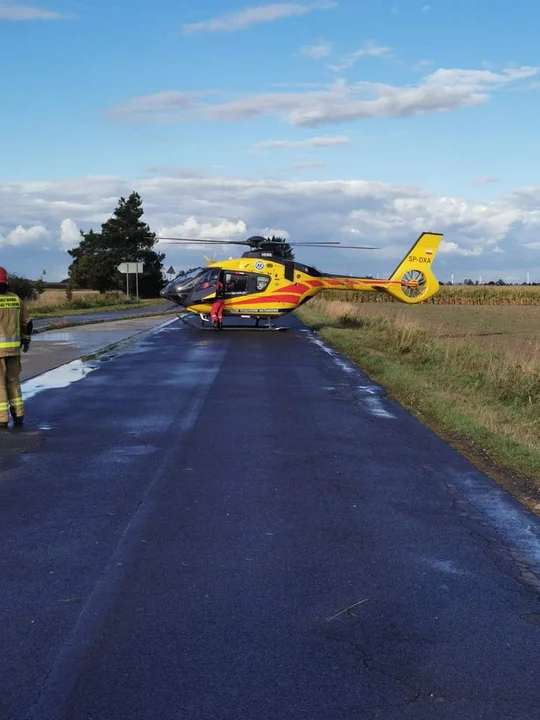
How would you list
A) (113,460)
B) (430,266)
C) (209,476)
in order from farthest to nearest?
(430,266) → (113,460) → (209,476)

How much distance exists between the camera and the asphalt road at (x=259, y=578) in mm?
4113

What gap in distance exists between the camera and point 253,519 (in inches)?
279

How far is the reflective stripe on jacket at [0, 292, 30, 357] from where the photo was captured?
37.3 feet

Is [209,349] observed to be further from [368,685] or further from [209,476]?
[368,685]

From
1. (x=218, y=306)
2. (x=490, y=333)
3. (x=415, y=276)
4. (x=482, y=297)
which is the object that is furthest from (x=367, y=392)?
(x=482, y=297)

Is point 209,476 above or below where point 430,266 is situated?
below

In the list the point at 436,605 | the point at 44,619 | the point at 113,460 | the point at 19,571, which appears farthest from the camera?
the point at 113,460

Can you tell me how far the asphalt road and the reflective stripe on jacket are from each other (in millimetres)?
1116

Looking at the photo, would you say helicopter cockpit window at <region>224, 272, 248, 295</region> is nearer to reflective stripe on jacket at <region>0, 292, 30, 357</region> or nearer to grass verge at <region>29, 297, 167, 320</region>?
grass verge at <region>29, 297, 167, 320</region>

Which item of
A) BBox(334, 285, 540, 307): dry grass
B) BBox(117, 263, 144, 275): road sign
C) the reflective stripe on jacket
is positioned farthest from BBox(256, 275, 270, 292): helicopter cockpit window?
BBox(334, 285, 540, 307): dry grass

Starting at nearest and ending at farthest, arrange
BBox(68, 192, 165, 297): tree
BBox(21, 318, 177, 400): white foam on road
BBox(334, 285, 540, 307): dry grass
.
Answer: BBox(21, 318, 177, 400): white foam on road, BBox(334, 285, 540, 307): dry grass, BBox(68, 192, 165, 297): tree

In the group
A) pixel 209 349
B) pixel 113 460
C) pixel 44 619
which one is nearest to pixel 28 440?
pixel 113 460

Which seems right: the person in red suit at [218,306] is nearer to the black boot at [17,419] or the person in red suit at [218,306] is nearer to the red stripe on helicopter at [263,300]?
the red stripe on helicopter at [263,300]

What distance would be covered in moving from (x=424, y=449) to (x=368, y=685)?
626cm
